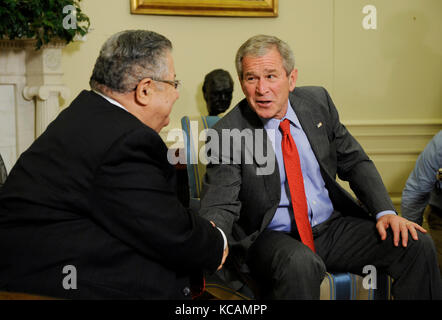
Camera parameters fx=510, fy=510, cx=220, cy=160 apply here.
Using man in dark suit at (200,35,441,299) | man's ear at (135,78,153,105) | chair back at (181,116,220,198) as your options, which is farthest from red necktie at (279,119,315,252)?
man's ear at (135,78,153,105)

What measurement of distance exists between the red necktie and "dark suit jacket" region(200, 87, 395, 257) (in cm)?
6

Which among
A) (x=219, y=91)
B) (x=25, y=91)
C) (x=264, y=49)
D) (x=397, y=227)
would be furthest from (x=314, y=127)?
(x=25, y=91)

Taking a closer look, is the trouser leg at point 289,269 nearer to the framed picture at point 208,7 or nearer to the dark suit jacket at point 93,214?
the dark suit jacket at point 93,214

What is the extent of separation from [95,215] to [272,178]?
0.87 metres

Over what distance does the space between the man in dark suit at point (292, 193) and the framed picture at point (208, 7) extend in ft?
6.11

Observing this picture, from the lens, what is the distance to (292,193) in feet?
6.88

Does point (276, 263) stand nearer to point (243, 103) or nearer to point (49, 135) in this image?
point (243, 103)

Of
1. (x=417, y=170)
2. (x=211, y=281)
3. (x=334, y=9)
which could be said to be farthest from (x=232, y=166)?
(x=334, y=9)

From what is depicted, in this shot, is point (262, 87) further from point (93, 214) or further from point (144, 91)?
point (93, 214)

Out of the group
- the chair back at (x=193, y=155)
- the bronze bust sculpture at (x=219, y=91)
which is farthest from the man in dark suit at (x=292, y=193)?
the bronze bust sculpture at (x=219, y=91)

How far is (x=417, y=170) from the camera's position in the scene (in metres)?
2.90

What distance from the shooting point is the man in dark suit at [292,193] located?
197cm

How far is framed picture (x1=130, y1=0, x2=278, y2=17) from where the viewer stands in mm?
3809

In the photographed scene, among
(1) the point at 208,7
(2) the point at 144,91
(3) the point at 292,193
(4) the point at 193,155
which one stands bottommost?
(3) the point at 292,193
